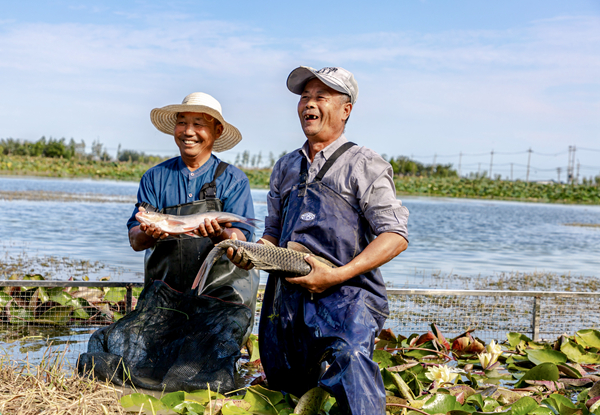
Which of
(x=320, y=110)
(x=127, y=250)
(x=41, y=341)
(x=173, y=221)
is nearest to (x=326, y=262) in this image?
(x=320, y=110)

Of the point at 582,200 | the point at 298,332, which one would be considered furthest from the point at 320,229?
the point at 582,200

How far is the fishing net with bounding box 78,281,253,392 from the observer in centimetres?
317

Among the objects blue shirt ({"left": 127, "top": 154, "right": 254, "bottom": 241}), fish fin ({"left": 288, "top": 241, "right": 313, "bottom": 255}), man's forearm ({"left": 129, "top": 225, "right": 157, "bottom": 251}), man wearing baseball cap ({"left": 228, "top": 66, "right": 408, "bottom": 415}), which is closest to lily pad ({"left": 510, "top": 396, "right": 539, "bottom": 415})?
man wearing baseball cap ({"left": 228, "top": 66, "right": 408, "bottom": 415})

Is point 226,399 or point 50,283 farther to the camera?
point 50,283

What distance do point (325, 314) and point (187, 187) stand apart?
1448 millimetres

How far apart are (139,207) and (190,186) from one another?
366 millimetres

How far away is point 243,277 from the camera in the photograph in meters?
3.69

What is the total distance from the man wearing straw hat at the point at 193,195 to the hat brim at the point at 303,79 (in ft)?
2.58

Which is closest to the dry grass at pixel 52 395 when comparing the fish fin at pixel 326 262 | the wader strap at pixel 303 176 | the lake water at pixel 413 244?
the fish fin at pixel 326 262

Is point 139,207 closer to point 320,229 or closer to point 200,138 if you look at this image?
point 200,138

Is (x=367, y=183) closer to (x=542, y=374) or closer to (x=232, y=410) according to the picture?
(x=232, y=410)

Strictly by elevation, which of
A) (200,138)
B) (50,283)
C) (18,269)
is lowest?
(18,269)

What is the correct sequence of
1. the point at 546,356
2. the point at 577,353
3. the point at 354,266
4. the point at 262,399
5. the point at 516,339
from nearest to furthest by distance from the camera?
the point at 354,266 < the point at 262,399 < the point at 546,356 < the point at 577,353 < the point at 516,339

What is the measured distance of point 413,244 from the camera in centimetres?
1293
